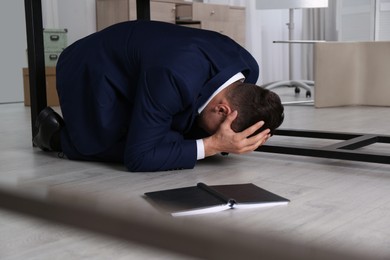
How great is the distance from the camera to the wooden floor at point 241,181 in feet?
3.23

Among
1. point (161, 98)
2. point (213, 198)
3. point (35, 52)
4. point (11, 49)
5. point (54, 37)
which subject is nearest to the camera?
point (213, 198)

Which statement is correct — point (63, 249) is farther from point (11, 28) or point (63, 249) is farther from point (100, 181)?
point (11, 28)

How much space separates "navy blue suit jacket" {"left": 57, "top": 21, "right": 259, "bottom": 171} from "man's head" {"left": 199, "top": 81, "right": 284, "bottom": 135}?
1.4 inches

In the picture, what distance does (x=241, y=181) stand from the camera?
153 centimetres

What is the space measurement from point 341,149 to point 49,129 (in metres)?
0.96

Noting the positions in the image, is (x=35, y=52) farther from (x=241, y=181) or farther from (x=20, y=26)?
(x=20, y=26)

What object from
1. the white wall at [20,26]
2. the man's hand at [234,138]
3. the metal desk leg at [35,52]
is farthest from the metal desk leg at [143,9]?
the white wall at [20,26]

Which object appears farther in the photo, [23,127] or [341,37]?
[341,37]

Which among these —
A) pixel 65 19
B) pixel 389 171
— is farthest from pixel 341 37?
pixel 389 171

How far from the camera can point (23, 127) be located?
2832 millimetres

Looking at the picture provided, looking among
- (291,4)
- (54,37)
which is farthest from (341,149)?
(291,4)

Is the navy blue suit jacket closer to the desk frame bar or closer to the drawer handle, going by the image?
the desk frame bar

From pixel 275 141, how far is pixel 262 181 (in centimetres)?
77

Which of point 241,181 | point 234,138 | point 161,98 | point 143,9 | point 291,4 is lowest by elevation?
point 241,181
